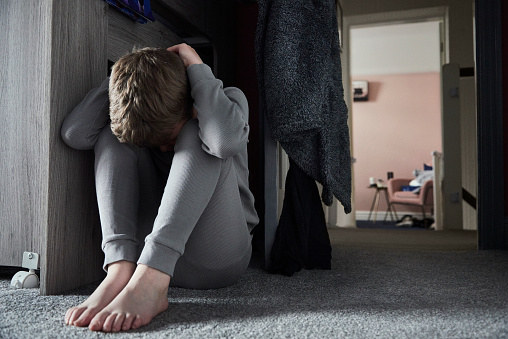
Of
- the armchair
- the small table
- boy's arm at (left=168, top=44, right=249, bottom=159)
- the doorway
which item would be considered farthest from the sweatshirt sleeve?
the doorway

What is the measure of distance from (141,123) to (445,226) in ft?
9.50

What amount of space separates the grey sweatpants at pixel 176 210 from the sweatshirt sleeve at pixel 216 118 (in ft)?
0.10

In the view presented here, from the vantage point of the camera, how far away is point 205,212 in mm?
934

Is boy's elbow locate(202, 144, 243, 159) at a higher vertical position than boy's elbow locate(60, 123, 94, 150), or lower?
lower

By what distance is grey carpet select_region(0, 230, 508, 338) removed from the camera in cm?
73

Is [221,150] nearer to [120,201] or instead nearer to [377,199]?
[120,201]

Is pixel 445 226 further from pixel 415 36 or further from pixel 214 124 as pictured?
pixel 415 36

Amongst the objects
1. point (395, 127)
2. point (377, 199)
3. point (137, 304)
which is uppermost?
point (395, 127)

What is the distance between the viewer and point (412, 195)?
507 centimetres

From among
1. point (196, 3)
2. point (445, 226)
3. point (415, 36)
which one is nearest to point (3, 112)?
point (196, 3)

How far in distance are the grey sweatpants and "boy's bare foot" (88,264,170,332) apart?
24 mm

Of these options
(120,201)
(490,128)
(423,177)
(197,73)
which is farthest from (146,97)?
(423,177)

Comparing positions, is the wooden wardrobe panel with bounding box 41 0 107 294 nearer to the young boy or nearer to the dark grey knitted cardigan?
the young boy

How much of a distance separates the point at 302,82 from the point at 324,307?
0.67 m
